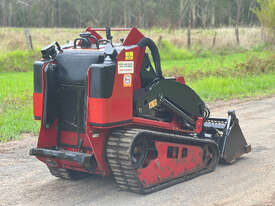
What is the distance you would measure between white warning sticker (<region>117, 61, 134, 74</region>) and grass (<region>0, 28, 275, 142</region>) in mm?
4507

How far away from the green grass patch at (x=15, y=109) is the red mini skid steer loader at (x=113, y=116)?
3.54 meters

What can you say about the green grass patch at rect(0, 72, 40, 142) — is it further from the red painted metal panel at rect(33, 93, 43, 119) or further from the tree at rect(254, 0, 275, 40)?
the tree at rect(254, 0, 275, 40)

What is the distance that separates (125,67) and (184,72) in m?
13.7

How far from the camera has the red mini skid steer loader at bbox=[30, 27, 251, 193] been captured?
18.5 feet

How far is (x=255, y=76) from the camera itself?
19.5m

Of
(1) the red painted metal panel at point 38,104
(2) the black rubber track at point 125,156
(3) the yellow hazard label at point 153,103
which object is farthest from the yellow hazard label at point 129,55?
(1) the red painted metal panel at point 38,104

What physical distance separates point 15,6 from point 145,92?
2436 inches

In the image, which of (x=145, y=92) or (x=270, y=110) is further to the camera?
(x=270, y=110)

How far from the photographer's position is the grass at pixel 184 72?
12.0 meters

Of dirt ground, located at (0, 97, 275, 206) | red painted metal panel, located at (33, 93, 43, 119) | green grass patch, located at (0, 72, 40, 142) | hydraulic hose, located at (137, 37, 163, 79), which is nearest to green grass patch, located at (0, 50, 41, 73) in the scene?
green grass patch, located at (0, 72, 40, 142)

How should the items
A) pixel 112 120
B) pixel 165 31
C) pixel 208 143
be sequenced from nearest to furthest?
pixel 112 120 < pixel 208 143 < pixel 165 31

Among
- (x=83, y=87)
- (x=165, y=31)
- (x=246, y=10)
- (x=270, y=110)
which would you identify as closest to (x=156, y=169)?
(x=83, y=87)

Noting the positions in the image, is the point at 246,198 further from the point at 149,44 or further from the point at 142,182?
the point at 149,44

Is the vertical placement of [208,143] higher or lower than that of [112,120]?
lower
